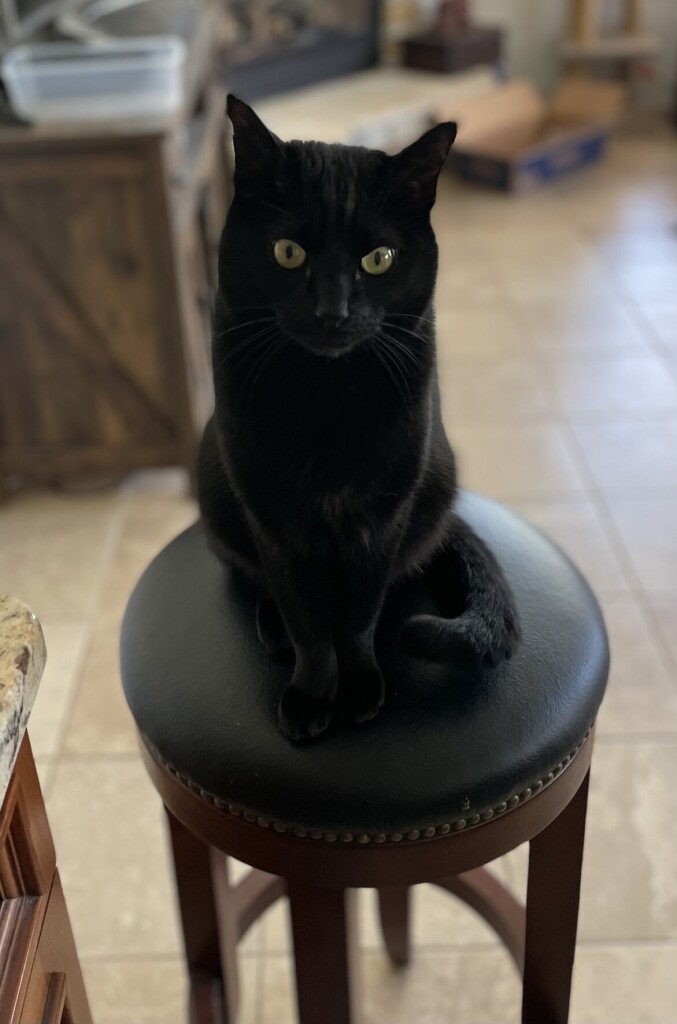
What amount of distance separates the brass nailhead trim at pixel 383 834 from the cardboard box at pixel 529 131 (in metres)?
3.11

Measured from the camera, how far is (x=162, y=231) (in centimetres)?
174

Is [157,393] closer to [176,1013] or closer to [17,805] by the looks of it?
[176,1013]

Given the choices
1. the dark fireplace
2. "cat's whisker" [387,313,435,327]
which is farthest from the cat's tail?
the dark fireplace

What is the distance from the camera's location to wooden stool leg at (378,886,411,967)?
1.11 metres

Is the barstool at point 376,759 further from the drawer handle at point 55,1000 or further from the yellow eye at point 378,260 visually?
the yellow eye at point 378,260

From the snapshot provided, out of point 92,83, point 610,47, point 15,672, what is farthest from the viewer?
point 610,47

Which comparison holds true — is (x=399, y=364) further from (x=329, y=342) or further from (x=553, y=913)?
(x=553, y=913)

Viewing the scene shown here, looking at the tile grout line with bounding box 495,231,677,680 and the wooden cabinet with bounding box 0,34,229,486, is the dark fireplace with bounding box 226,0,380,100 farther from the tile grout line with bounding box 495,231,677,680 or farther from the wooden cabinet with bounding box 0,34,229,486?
the tile grout line with bounding box 495,231,677,680

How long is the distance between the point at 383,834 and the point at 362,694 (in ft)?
0.32

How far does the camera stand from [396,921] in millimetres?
1131

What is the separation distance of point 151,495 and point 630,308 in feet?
5.07

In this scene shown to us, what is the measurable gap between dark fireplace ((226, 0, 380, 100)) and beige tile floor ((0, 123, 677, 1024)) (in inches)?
38.7

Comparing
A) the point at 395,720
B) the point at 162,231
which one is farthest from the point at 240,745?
the point at 162,231

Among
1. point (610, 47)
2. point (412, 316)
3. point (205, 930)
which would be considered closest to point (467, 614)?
point (412, 316)
